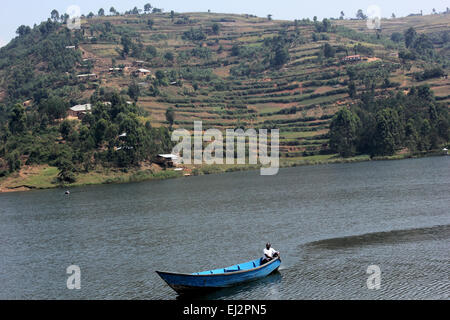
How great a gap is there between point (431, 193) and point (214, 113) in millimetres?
108556

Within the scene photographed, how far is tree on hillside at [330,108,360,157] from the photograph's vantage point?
142 m

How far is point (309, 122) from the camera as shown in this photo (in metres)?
165

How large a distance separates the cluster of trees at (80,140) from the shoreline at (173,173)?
9.09ft

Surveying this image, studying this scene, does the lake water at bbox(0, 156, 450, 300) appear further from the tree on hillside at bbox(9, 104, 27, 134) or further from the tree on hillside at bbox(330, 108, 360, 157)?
the tree on hillside at bbox(330, 108, 360, 157)

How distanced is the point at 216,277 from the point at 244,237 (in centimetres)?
1752

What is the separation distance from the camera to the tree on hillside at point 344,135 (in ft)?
467

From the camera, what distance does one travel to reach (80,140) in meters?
128

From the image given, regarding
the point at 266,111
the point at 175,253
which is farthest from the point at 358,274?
the point at 266,111

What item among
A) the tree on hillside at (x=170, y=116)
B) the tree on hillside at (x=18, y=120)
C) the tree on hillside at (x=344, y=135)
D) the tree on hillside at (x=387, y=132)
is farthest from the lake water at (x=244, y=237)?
the tree on hillside at (x=170, y=116)

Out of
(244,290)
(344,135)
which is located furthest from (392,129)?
(244,290)

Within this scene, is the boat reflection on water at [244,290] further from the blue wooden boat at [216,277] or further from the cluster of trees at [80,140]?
the cluster of trees at [80,140]

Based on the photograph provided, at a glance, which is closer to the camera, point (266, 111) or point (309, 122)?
point (309, 122)

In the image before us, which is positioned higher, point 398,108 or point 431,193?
point 398,108

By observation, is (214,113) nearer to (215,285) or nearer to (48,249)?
(48,249)
